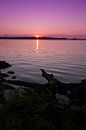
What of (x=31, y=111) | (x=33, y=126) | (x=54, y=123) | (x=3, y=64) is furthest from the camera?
(x=3, y=64)

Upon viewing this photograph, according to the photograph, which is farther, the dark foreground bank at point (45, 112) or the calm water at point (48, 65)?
the calm water at point (48, 65)

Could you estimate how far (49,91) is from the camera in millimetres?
9609

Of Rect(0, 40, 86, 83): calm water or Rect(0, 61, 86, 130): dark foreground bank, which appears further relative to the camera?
Rect(0, 40, 86, 83): calm water

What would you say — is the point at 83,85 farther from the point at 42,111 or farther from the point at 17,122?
the point at 17,122

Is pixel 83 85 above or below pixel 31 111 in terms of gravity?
above

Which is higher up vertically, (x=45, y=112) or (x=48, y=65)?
(x=45, y=112)

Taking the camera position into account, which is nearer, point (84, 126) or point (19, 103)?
point (84, 126)

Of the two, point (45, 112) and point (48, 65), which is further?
point (48, 65)

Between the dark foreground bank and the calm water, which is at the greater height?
the dark foreground bank

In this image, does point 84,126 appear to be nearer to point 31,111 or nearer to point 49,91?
point 31,111

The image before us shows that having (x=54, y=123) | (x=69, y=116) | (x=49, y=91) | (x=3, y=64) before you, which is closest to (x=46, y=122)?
(x=54, y=123)

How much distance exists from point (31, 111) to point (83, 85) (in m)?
2.36

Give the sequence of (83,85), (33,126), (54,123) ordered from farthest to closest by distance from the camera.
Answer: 1. (83,85)
2. (54,123)
3. (33,126)

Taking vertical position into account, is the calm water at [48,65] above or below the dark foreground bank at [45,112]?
below
